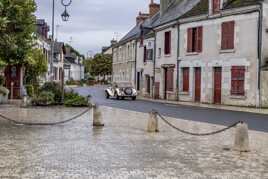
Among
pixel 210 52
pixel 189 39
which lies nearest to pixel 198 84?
pixel 210 52

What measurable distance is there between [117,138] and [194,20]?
23.6 m

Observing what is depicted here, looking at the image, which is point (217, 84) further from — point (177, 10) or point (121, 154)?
point (121, 154)

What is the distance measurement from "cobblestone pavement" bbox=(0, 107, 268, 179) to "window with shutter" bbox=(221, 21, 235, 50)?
1661 centimetres

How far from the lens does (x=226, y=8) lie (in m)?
32.3

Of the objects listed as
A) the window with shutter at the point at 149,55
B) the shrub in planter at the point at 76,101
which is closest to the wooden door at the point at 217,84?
the shrub in planter at the point at 76,101

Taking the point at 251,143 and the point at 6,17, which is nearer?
the point at 251,143

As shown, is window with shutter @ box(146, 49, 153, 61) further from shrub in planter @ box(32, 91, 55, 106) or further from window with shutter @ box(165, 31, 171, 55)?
shrub in planter @ box(32, 91, 55, 106)

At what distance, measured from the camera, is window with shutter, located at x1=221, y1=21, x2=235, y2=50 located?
104 feet

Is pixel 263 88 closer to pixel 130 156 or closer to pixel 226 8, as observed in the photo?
pixel 226 8

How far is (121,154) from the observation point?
10469 millimetres

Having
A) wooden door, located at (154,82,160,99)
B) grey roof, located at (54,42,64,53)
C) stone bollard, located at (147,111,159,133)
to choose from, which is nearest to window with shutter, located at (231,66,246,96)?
wooden door, located at (154,82,160,99)

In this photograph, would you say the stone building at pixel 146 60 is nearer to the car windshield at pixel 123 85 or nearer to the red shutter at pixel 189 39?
the car windshield at pixel 123 85

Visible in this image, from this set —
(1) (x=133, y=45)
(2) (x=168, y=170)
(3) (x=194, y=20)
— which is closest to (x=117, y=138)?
(2) (x=168, y=170)

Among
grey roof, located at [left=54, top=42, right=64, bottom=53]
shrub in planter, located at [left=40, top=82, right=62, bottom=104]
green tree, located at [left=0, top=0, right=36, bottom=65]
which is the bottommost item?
shrub in planter, located at [left=40, top=82, right=62, bottom=104]
